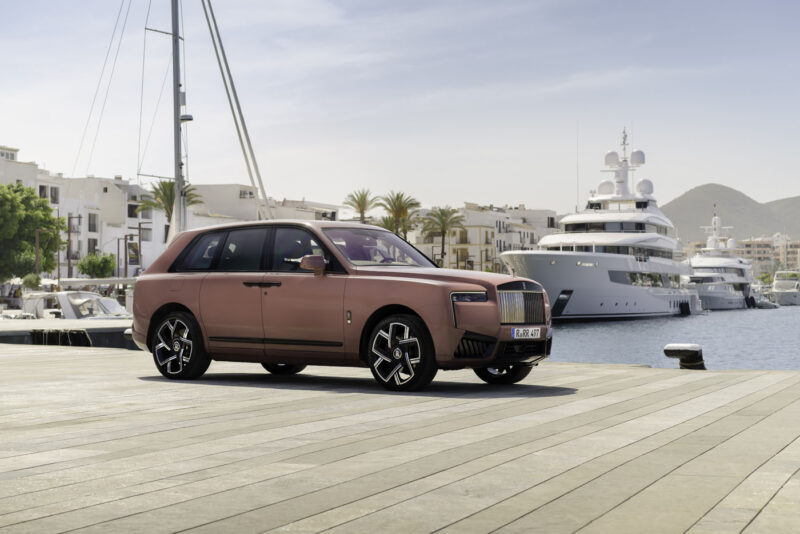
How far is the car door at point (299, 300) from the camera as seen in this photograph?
9.57m

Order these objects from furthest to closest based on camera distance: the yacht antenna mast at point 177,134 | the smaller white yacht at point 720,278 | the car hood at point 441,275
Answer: the smaller white yacht at point 720,278
the yacht antenna mast at point 177,134
the car hood at point 441,275

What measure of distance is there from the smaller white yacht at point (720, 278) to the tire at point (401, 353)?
104m

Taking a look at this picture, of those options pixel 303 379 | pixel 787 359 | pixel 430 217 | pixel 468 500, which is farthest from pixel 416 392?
pixel 430 217

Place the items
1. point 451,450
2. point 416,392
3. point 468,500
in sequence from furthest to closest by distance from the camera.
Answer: point 416,392, point 451,450, point 468,500

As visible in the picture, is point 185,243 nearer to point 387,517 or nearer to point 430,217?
point 387,517

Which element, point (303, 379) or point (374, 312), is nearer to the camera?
point (374, 312)

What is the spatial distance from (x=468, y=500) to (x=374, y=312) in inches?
207

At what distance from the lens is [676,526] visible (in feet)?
11.9

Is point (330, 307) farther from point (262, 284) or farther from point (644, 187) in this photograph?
point (644, 187)

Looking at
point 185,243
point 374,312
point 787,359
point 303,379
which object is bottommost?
point 787,359

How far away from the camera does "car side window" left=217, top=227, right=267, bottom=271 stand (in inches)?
408

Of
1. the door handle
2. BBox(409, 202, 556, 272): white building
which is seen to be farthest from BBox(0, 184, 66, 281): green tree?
the door handle

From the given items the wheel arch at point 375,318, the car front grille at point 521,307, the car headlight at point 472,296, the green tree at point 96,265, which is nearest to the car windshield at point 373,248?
the wheel arch at point 375,318

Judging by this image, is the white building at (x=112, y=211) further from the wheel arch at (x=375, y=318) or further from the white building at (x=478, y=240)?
the wheel arch at (x=375, y=318)
